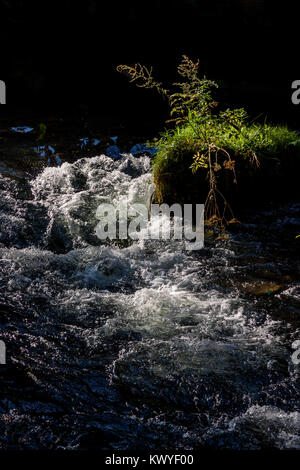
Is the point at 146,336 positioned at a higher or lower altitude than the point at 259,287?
lower

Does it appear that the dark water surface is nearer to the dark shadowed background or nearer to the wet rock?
the wet rock

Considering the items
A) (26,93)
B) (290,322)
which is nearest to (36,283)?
(290,322)

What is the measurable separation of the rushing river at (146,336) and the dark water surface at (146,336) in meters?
0.01

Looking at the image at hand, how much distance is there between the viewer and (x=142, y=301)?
164 inches

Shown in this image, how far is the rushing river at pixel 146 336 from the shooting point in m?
2.83

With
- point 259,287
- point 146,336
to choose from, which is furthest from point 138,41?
point 146,336

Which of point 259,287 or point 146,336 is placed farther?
point 259,287

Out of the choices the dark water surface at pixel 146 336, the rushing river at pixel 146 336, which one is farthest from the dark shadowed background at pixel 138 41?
the rushing river at pixel 146 336

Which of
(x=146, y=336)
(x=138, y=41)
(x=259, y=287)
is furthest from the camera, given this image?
(x=138, y=41)

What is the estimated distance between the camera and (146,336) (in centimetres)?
368

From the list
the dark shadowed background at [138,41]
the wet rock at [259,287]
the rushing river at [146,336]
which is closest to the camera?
the rushing river at [146,336]

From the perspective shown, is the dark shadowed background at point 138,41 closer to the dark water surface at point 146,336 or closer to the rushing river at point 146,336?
the dark water surface at point 146,336

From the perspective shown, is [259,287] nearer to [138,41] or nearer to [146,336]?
[146,336]
